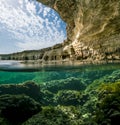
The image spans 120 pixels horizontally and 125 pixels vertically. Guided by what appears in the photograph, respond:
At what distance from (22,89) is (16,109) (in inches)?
813

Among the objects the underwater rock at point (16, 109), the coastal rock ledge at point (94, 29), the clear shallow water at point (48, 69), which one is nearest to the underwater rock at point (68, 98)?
the clear shallow water at point (48, 69)

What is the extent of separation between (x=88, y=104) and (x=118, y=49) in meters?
40.7

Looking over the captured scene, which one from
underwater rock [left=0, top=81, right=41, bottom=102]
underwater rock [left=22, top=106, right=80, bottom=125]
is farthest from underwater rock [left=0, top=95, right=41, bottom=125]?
underwater rock [left=0, top=81, right=41, bottom=102]

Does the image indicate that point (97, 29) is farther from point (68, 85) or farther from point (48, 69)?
point (68, 85)

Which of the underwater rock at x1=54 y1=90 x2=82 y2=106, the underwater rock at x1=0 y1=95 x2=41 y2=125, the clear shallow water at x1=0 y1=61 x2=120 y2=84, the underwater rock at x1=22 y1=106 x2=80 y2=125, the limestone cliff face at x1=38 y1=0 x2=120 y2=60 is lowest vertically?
the underwater rock at x1=54 y1=90 x2=82 y2=106

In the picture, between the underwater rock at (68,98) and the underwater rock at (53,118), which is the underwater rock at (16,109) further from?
the underwater rock at (68,98)

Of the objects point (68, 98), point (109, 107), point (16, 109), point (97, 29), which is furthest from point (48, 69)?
point (68, 98)

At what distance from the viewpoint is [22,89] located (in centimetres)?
5125

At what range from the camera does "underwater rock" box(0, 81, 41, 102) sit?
5031 centimetres

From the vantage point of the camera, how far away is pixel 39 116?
102ft

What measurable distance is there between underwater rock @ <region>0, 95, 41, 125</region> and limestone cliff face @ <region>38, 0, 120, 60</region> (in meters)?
28.2

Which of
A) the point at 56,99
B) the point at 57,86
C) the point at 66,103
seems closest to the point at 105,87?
the point at 66,103

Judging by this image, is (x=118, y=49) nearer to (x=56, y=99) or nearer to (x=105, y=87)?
(x=105, y=87)

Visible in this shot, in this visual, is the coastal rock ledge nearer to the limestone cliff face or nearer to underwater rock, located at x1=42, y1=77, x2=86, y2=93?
the limestone cliff face
